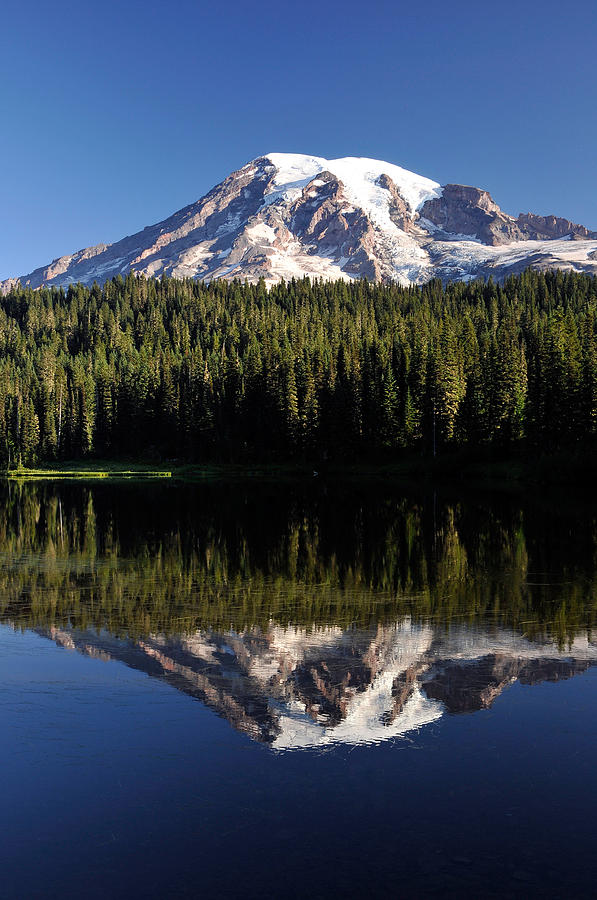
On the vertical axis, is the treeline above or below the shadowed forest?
above

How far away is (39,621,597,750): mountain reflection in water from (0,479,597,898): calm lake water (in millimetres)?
58

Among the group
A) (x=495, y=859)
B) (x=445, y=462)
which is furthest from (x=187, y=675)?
(x=445, y=462)

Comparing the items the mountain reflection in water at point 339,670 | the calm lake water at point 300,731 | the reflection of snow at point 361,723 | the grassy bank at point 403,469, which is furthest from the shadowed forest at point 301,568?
the grassy bank at point 403,469

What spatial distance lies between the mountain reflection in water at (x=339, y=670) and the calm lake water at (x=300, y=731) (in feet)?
0.19

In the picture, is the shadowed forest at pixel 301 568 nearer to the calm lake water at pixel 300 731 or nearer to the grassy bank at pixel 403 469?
the calm lake water at pixel 300 731

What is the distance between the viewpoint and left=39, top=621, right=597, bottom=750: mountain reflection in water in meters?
Result: 11.4

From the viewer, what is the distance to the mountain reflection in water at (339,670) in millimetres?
11445

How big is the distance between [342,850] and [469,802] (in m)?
1.86

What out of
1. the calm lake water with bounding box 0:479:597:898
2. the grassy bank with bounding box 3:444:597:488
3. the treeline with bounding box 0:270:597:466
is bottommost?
the calm lake water with bounding box 0:479:597:898

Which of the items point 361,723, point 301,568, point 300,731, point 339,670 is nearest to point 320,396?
point 301,568

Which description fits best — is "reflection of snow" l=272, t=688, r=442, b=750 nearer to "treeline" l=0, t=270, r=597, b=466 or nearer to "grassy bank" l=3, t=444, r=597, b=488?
"grassy bank" l=3, t=444, r=597, b=488

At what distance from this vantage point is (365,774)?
960 cm

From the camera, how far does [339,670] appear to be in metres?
13.9

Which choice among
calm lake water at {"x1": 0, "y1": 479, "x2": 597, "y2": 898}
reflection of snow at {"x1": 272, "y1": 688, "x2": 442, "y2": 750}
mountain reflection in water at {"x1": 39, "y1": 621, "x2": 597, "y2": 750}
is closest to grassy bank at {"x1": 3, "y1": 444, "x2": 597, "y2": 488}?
calm lake water at {"x1": 0, "y1": 479, "x2": 597, "y2": 898}
